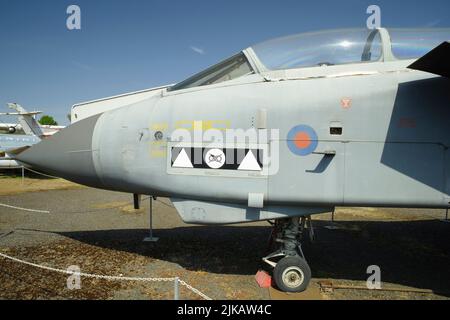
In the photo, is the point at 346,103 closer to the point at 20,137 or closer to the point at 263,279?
the point at 263,279

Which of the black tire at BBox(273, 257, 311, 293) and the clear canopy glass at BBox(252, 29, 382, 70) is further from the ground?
the clear canopy glass at BBox(252, 29, 382, 70)

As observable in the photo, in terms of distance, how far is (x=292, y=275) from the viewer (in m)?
4.37


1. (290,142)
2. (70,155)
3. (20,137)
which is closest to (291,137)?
(290,142)

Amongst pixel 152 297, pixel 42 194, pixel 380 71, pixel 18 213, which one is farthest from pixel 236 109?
pixel 42 194

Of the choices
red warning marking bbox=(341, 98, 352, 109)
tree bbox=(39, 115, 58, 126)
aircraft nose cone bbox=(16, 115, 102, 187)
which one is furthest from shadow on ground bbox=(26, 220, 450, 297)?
tree bbox=(39, 115, 58, 126)

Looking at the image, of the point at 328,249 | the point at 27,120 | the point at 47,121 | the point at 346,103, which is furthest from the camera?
the point at 47,121

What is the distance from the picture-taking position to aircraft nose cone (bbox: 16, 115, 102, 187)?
4.36m

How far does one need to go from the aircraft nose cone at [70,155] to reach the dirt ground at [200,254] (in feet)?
5.27

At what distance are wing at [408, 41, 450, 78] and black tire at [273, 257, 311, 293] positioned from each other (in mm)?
2819

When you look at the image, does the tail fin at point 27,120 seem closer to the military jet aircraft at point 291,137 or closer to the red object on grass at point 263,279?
the military jet aircraft at point 291,137

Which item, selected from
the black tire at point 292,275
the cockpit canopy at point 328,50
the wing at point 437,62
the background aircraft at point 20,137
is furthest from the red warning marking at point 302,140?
the background aircraft at point 20,137

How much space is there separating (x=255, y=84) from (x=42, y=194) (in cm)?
1325

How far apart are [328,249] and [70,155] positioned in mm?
5243
